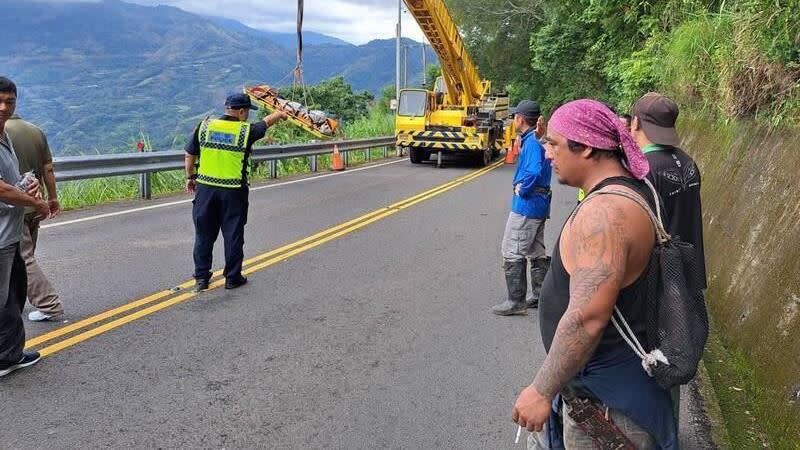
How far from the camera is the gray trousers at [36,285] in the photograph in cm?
529

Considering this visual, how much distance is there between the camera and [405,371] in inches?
179

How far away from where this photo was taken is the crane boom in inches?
760

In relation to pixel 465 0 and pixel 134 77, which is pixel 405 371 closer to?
pixel 465 0

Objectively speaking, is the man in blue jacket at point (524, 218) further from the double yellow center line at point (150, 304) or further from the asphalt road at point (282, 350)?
the double yellow center line at point (150, 304)

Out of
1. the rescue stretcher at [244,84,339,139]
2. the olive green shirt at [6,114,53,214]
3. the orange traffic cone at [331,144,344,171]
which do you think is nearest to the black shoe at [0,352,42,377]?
the olive green shirt at [6,114,53,214]

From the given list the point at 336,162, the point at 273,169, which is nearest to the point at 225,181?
the point at 273,169

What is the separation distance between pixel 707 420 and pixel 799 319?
0.80 meters

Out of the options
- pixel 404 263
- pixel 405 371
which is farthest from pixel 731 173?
pixel 405 371

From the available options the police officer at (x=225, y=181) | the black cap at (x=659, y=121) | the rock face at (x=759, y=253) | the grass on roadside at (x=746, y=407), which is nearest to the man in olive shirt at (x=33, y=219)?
the police officer at (x=225, y=181)

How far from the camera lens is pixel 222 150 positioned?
6348 millimetres

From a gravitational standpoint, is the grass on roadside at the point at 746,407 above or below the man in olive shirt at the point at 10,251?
below

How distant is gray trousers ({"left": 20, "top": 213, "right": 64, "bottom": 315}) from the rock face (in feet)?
17.0

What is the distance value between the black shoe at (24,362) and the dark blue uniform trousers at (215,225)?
196 cm

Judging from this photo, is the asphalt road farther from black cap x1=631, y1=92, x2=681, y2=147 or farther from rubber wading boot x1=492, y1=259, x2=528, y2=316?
black cap x1=631, y1=92, x2=681, y2=147
